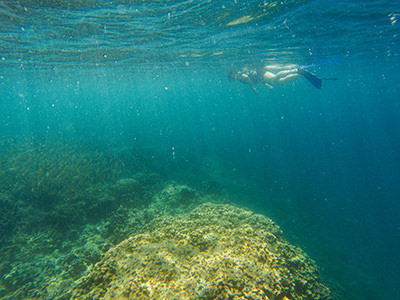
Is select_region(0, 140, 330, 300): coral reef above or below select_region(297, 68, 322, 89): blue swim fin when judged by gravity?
below

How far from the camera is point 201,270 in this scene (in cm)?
333

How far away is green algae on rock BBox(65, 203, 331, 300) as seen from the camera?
3.09 meters

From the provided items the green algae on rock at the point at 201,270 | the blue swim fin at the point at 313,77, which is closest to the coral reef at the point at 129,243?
the green algae on rock at the point at 201,270

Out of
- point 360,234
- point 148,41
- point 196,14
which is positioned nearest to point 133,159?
point 148,41

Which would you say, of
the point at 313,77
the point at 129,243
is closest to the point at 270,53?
the point at 313,77

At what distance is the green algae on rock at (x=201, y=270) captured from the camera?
309cm

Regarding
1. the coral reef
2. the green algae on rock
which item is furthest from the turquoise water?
the green algae on rock

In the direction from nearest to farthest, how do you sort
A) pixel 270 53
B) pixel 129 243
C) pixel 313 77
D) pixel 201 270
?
pixel 201 270, pixel 129 243, pixel 313 77, pixel 270 53

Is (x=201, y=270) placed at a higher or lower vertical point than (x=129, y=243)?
higher

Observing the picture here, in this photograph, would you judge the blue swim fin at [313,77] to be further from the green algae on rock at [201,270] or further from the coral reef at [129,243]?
the green algae on rock at [201,270]

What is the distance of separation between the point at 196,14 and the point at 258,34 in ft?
19.7

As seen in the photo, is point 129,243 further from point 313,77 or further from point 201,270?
point 313,77

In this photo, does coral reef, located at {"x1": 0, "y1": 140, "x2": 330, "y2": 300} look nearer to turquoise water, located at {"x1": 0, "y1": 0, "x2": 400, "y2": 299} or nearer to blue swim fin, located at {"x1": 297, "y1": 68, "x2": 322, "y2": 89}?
turquoise water, located at {"x1": 0, "y1": 0, "x2": 400, "y2": 299}

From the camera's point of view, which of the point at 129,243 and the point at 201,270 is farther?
the point at 129,243
